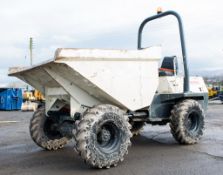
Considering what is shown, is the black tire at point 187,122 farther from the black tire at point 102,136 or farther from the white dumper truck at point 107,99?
the black tire at point 102,136

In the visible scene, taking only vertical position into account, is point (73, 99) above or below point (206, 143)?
above

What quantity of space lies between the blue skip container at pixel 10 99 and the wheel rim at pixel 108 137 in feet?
65.3

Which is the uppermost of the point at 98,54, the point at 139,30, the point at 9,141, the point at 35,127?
the point at 139,30

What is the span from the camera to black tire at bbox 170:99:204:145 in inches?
279

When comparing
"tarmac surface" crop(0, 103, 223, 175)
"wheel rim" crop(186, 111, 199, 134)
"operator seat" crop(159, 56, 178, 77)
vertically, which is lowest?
"tarmac surface" crop(0, 103, 223, 175)

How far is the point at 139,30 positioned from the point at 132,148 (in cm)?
311

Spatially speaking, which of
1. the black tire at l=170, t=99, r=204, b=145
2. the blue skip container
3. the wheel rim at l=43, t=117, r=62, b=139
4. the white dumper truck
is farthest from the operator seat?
the blue skip container

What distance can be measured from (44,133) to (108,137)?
6.14 feet

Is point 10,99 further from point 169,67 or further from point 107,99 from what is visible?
point 107,99

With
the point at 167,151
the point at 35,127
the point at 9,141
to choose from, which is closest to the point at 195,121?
the point at 167,151

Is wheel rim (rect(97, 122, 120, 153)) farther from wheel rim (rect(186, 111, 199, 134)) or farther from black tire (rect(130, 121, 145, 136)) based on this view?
black tire (rect(130, 121, 145, 136))

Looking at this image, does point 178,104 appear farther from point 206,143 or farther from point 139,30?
point 139,30

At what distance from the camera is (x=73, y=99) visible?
5.89 m

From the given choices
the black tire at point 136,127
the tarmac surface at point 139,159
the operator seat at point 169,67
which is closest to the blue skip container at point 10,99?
the tarmac surface at point 139,159
